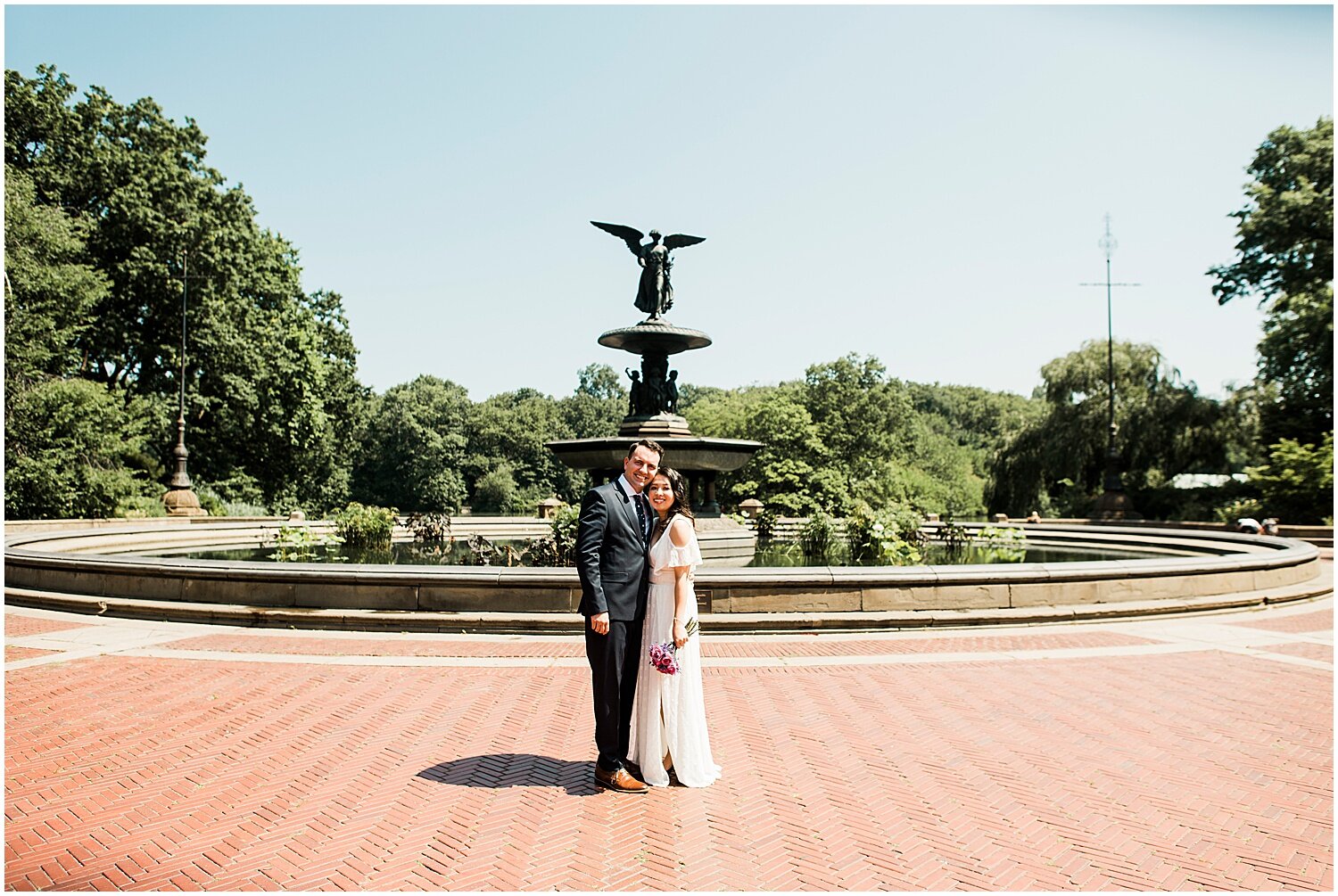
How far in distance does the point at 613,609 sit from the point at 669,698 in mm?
638

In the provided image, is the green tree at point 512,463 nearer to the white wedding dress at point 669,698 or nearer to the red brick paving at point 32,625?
the red brick paving at point 32,625

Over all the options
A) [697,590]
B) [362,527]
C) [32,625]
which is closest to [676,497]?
[697,590]

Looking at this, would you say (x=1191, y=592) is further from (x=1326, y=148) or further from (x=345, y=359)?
(x=345, y=359)

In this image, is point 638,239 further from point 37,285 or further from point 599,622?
point 37,285

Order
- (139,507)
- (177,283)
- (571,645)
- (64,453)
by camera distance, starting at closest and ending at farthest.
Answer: (571,645) < (64,453) < (139,507) < (177,283)

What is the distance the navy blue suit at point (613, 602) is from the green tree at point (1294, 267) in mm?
33083

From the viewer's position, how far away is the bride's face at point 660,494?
17.4 feet

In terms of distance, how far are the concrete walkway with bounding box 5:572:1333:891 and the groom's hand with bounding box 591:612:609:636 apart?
96 cm

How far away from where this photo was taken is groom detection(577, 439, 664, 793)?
16.7 ft

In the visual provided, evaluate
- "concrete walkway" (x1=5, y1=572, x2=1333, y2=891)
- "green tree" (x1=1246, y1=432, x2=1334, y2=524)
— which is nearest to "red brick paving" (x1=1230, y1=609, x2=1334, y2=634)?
"concrete walkway" (x1=5, y1=572, x2=1333, y2=891)

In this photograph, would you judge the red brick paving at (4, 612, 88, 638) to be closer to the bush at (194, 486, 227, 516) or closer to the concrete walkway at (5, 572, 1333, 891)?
the concrete walkway at (5, 572, 1333, 891)

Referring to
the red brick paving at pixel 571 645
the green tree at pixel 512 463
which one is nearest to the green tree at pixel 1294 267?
the red brick paving at pixel 571 645

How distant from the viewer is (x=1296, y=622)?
37.1 feet

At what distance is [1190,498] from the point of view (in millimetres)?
33375
